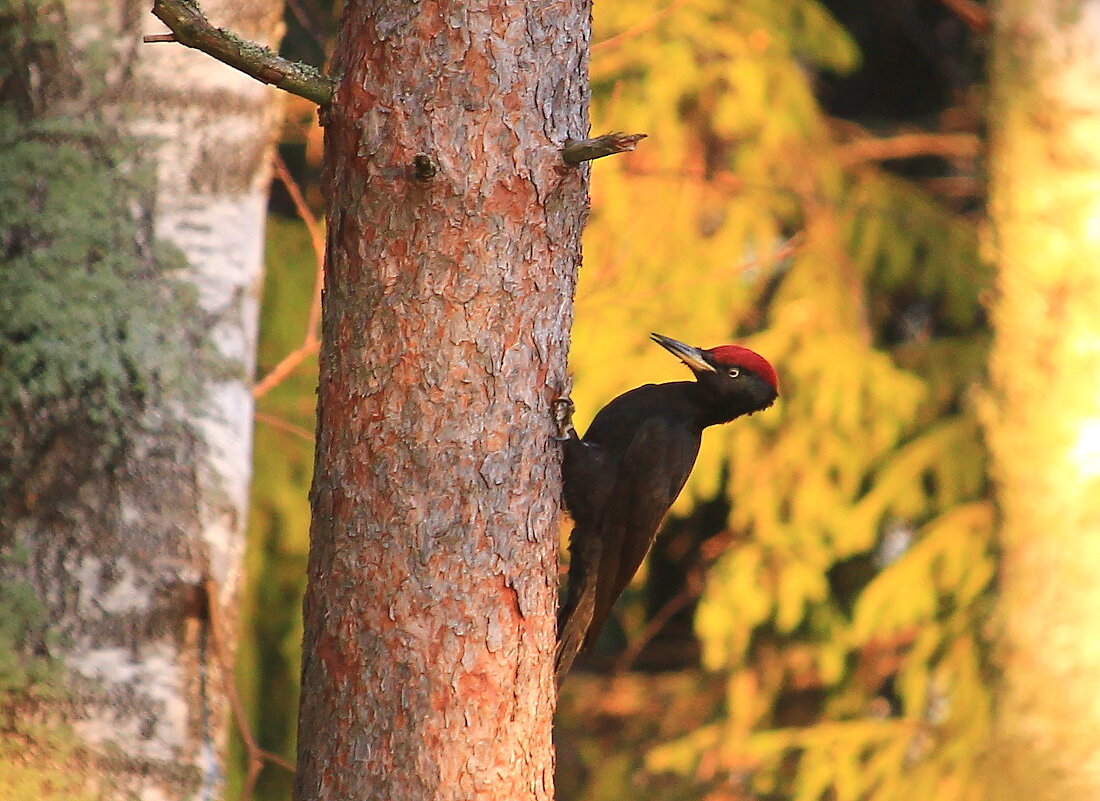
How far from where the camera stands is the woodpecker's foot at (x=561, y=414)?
110 inches

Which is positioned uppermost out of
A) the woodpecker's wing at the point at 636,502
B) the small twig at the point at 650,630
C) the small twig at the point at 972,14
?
the small twig at the point at 972,14

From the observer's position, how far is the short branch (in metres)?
2.24

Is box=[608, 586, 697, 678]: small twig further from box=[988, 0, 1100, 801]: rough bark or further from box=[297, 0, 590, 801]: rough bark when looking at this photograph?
box=[297, 0, 590, 801]: rough bark

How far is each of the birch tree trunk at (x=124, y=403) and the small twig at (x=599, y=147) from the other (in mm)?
1304

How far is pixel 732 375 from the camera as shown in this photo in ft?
13.1

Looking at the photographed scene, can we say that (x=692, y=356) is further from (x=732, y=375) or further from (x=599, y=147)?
(x=599, y=147)

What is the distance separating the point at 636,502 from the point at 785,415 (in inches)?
104

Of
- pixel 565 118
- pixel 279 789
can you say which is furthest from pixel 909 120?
pixel 565 118

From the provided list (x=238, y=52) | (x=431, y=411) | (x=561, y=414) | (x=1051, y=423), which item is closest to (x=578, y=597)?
(x=561, y=414)

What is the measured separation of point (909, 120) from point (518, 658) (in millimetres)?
6433

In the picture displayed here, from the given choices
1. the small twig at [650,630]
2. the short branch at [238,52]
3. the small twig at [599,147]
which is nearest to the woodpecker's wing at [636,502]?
the small twig at [599,147]

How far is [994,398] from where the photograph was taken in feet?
19.8

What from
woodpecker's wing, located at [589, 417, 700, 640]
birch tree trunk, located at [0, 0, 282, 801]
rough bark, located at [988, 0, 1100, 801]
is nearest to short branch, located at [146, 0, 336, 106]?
birch tree trunk, located at [0, 0, 282, 801]

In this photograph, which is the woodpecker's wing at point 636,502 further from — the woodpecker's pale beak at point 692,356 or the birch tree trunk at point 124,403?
the birch tree trunk at point 124,403
